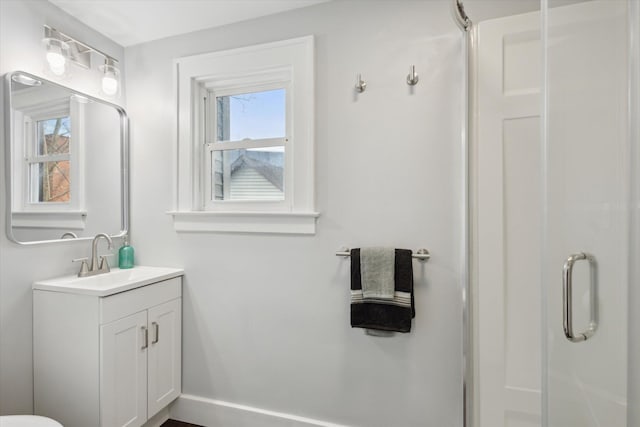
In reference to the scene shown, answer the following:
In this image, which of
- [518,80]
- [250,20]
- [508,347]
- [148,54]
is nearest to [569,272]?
[508,347]

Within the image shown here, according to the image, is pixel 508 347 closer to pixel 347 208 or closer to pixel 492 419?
pixel 492 419

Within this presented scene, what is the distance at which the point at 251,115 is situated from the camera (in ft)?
6.66

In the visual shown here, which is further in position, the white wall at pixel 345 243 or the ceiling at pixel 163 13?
the ceiling at pixel 163 13

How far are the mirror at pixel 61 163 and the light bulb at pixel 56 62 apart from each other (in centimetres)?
7

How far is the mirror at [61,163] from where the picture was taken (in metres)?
1.62

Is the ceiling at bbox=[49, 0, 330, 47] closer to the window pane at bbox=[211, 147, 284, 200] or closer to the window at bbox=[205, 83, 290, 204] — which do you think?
the window at bbox=[205, 83, 290, 204]

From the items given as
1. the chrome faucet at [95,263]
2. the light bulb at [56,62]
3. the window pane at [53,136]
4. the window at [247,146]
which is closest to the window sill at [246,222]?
the window at [247,146]

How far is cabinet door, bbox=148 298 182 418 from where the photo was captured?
1.83 m

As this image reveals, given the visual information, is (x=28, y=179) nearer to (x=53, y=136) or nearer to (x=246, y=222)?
(x=53, y=136)

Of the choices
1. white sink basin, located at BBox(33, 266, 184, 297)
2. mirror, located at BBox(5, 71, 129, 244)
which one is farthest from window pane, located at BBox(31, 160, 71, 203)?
white sink basin, located at BBox(33, 266, 184, 297)

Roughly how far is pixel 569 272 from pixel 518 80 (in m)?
0.97

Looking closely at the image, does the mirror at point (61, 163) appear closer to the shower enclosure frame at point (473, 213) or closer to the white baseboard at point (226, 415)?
the white baseboard at point (226, 415)

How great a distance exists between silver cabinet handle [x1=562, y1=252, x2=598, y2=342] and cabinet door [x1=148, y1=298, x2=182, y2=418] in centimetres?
183

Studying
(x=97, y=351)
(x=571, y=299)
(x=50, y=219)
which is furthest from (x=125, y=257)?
(x=571, y=299)
